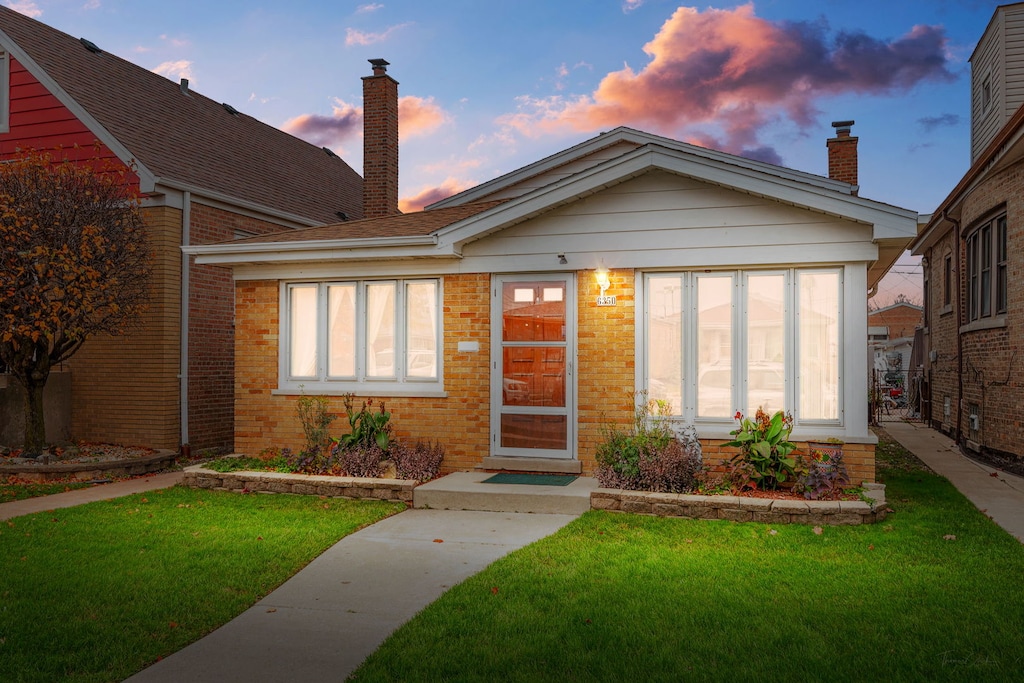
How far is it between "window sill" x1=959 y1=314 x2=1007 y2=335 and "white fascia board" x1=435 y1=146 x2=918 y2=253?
4423mm

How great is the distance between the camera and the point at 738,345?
8805mm

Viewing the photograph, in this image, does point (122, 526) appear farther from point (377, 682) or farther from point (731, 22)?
point (731, 22)

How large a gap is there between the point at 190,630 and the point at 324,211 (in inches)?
545

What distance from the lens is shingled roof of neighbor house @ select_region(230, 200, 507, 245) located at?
10.2 metres

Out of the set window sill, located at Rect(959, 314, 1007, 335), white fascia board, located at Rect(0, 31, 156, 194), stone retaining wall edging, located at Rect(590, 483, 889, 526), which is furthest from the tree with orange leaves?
window sill, located at Rect(959, 314, 1007, 335)

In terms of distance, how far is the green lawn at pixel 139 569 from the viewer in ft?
14.6

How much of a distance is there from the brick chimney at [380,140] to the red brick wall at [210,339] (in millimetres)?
2847

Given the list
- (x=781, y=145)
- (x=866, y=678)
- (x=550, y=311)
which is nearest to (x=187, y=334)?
(x=550, y=311)

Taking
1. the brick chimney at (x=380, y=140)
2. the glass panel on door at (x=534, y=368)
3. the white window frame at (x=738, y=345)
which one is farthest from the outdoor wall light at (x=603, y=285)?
the brick chimney at (x=380, y=140)

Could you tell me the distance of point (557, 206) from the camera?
9367 mm

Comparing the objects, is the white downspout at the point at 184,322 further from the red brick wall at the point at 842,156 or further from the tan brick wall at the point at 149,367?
the red brick wall at the point at 842,156

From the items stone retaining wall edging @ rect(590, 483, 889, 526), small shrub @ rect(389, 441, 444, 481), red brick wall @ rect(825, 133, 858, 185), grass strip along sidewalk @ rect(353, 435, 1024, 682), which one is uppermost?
red brick wall @ rect(825, 133, 858, 185)

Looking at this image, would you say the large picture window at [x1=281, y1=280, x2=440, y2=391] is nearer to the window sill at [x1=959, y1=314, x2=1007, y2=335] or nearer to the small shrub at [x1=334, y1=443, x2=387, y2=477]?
the small shrub at [x1=334, y1=443, x2=387, y2=477]

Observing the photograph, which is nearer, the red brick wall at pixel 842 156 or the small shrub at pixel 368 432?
the small shrub at pixel 368 432
